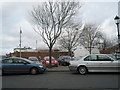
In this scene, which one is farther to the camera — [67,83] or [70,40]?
[70,40]

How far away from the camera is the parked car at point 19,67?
11.1 m

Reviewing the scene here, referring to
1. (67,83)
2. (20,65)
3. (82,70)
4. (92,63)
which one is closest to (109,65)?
(92,63)

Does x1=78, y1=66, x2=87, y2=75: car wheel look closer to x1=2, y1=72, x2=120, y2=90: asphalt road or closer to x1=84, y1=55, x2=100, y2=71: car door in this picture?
x1=84, y1=55, x2=100, y2=71: car door

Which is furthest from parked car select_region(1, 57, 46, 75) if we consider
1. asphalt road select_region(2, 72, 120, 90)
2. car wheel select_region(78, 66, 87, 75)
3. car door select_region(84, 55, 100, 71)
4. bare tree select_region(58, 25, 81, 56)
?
bare tree select_region(58, 25, 81, 56)

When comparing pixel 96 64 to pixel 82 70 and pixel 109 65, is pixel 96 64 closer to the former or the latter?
pixel 109 65

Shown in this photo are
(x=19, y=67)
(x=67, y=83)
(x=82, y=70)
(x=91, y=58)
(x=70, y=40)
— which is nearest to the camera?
(x=67, y=83)

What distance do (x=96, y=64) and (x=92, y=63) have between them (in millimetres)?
307

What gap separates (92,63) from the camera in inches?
424

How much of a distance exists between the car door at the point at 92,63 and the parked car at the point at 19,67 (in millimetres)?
3842

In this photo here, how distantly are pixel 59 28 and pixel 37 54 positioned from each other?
27842mm

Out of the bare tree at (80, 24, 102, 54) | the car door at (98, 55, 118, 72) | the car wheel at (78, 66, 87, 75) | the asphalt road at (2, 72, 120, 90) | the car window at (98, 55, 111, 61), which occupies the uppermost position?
the bare tree at (80, 24, 102, 54)

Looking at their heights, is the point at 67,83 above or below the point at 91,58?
below

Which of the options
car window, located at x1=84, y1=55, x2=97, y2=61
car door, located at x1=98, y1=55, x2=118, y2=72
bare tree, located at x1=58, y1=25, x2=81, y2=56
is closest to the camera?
car door, located at x1=98, y1=55, x2=118, y2=72

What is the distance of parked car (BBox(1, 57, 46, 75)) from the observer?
1114 centimetres
